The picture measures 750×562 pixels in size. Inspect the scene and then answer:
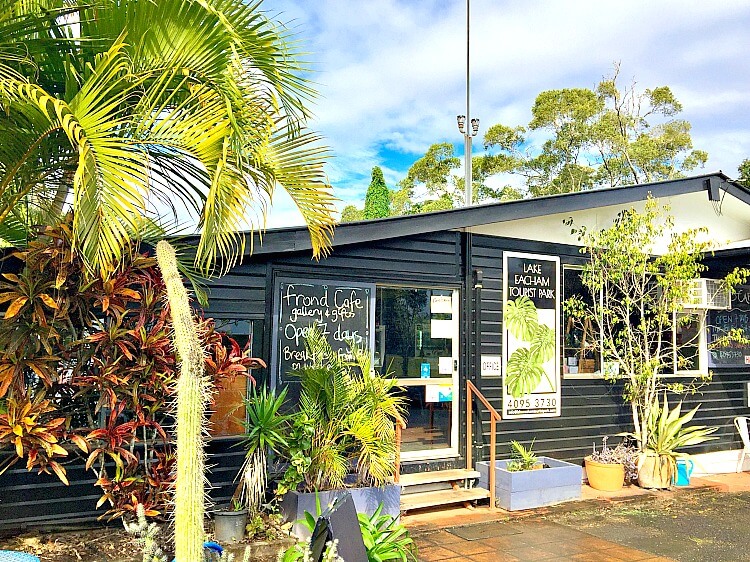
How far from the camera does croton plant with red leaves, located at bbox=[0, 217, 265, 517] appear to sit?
3.62 meters

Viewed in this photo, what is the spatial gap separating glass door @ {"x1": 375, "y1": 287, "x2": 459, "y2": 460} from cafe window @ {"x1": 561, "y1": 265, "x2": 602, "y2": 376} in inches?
62.8

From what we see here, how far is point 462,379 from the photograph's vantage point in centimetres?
690

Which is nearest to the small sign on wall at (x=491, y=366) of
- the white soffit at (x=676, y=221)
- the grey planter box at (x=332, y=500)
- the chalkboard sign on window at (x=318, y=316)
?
the white soffit at (x=676, y=221)

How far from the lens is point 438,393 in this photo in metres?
6.78

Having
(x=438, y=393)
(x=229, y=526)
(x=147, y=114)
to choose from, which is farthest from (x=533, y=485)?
(x=147, y=114)

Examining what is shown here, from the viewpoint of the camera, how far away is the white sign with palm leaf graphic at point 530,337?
285 inches

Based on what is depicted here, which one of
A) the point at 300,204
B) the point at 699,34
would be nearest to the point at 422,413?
the point at 300,204

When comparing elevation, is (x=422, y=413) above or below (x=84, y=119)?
below

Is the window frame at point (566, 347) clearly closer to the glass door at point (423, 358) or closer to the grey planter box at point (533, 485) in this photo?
the grey planter box at point (533, 485)

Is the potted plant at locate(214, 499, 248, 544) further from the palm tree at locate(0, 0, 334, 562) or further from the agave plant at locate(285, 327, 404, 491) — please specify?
the palm tree at locate(0, 0, 334, 562)

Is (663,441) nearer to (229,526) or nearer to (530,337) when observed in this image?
(530,337)

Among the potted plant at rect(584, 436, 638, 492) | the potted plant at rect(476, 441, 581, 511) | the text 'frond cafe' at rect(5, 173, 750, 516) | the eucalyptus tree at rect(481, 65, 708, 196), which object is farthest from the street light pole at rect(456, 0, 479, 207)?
the potted plant at rect(476, 441, 581, 511)

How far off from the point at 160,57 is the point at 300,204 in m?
1.10

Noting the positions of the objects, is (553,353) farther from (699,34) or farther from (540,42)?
(540,42)
